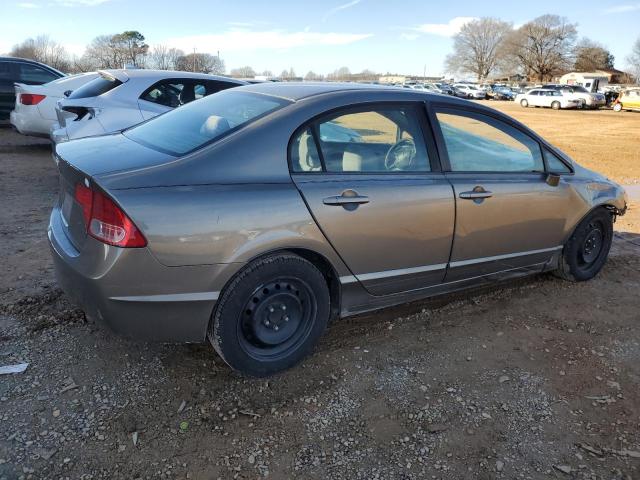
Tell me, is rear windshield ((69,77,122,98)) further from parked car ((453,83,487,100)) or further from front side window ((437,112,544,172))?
parked car ((453,83,487,100))

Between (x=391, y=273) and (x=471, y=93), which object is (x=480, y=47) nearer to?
(x=471, y=93)

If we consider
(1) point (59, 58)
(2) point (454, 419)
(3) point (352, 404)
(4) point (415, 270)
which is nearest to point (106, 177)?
(3) point (352, 404)

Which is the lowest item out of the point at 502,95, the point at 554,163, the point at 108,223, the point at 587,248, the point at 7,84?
the point at 587,248

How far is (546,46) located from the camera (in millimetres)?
97000

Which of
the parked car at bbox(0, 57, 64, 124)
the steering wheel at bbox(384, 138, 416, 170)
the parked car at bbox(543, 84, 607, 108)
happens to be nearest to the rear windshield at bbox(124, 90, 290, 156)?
the steering wheel at bbox(384, 138, 416, 170)

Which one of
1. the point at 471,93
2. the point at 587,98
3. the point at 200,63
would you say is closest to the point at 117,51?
the point at 200,63

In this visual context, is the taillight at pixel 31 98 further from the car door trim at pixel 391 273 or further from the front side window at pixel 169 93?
the car door trim at pixel 391 273

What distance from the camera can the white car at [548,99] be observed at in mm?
37938

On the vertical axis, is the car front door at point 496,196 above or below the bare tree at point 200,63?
below

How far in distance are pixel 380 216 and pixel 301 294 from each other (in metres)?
0.64

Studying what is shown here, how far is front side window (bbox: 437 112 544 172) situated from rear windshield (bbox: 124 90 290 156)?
3.97 feet

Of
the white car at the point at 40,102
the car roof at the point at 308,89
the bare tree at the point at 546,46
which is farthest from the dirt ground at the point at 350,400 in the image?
the bare tree at the point at 546,46

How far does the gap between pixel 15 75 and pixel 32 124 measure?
3.54 meters

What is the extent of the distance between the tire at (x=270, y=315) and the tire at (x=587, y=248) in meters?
2.40
